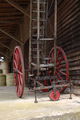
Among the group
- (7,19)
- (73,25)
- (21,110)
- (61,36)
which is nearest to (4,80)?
(7,19)

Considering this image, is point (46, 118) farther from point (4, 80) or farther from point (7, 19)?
point (7, 19)

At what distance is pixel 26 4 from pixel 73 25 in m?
6.31

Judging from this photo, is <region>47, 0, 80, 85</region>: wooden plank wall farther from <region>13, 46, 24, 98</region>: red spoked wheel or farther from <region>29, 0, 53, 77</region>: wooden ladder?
<region>13, 46, 24, 98</region>: red spoked wheel

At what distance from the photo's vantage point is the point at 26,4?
34.1 feet

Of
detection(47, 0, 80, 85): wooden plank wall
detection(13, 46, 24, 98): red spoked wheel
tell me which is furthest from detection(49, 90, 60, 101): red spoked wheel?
detection(47, 0, 80, 85): wooden plank wall

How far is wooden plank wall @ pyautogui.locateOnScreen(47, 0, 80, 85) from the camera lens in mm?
4684

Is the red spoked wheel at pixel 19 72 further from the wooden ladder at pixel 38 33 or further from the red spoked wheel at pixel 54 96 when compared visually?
the red spoked wheel at pixel 54 96

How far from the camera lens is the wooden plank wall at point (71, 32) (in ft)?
15.4

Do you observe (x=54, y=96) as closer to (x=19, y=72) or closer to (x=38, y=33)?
(x=19, y=72)

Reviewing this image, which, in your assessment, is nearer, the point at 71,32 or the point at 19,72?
the point at 19,72

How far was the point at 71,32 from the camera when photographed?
506cm

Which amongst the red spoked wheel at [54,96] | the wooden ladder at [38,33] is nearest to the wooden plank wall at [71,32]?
the wooden ladder at [38,33]

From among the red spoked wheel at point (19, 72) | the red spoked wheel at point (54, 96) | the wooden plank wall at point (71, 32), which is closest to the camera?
the red spoked wheel at point (54, 96)

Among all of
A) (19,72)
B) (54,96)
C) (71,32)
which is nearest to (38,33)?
(19,72)
